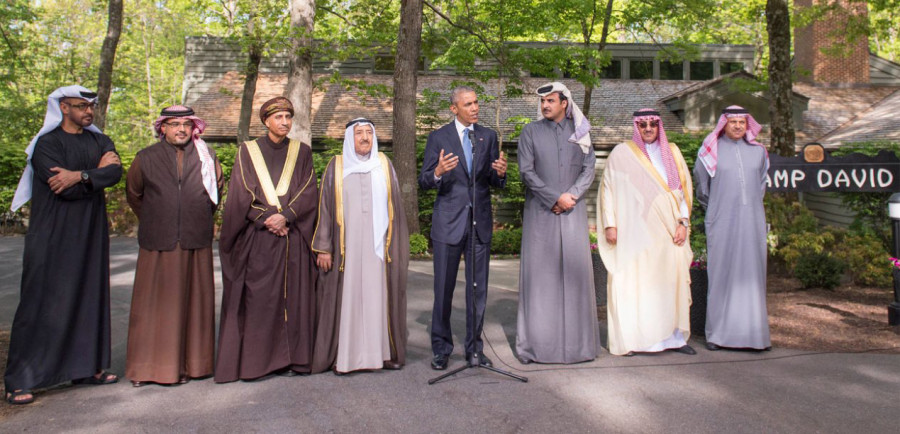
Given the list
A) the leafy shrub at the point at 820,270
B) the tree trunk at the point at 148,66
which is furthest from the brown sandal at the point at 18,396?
the tree trunk at the point at 148,66

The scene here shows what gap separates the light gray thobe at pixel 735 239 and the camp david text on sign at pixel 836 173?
2.79ft

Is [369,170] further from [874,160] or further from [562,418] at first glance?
[874,160]

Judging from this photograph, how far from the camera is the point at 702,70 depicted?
25.6 m

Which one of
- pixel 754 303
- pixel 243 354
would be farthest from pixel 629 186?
pixel 243 354

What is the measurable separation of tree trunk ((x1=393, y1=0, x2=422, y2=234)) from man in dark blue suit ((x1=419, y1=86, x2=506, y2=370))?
7.33 meters

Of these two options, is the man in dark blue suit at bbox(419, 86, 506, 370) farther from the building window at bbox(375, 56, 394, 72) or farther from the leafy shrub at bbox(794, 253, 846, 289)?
the building window at bbox(375, 56, 394, 72)

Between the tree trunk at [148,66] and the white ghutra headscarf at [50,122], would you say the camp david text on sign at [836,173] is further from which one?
the tree trunk at [148,66]

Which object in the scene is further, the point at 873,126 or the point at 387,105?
the point at 387,105

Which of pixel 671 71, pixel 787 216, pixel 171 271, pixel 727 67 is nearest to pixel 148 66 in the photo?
pixel 671 71

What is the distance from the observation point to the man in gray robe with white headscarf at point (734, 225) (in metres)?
6.40

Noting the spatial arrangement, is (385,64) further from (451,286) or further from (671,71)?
(451,286)

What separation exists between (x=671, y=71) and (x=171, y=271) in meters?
23.4

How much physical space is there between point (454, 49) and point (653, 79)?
1143cm

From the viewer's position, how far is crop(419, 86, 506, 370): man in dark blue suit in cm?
572
